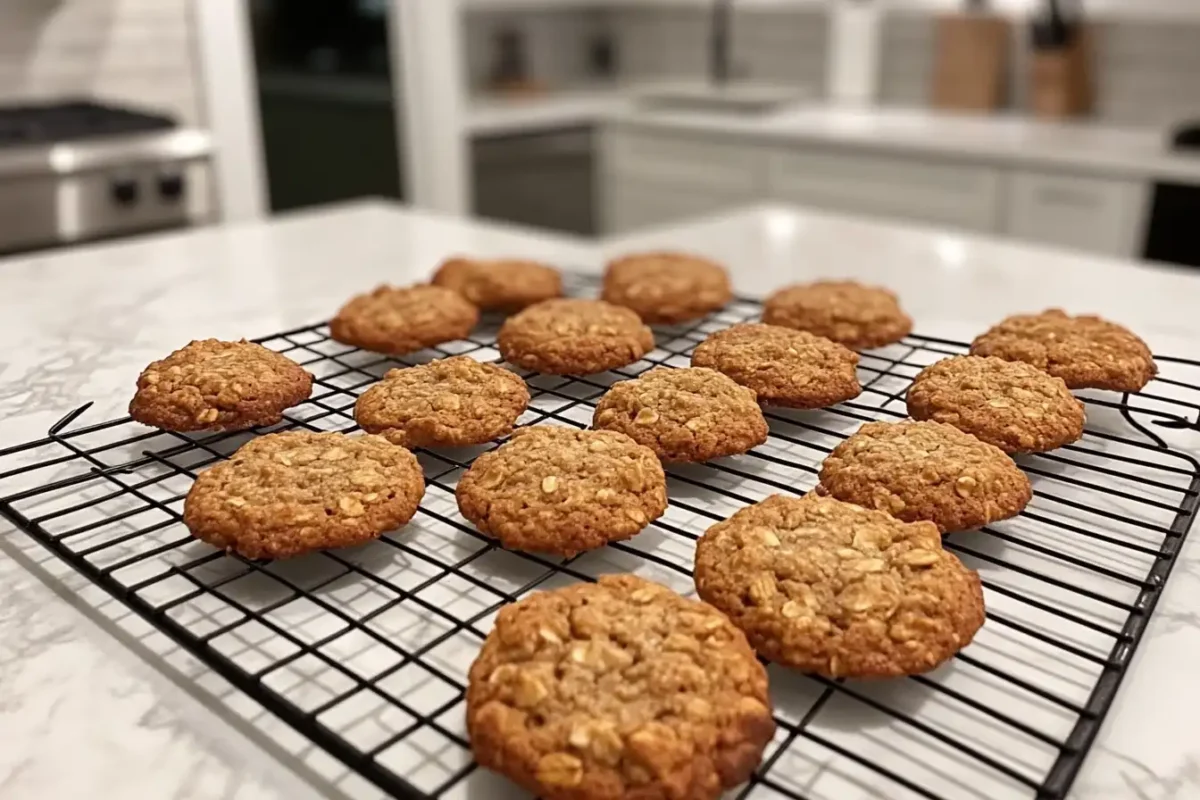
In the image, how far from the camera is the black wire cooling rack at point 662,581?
703 mm

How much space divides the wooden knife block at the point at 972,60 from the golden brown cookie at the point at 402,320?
2860 mm

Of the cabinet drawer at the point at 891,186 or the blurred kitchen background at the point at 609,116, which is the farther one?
the cabinet drawer at the point at 891,186

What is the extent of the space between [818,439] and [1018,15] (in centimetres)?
306

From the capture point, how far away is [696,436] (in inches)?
42.9

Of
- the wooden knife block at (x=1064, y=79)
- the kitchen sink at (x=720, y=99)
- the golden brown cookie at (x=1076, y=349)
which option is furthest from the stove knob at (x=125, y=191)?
the wooden knife block at (x=1064, y=79)

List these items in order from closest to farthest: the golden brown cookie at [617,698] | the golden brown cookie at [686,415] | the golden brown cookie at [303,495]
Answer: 1. the golden brown cookie at [617,698]
2. the golden brown cookie at [303,495]
3. the golden brown cookie at [686,415]

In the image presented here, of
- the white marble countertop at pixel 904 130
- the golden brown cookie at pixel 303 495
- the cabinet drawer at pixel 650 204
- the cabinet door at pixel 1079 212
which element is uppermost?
the white marble countertop at pixel 904 130

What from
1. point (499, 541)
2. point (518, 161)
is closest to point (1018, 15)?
point (518, 161)

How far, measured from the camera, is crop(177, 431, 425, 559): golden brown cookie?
90 centimetres

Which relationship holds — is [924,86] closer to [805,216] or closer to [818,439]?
[805,216]

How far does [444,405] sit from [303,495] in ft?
0.77

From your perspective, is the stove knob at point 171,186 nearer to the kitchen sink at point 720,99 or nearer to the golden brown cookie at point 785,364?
the kitchen sink at point 720,99

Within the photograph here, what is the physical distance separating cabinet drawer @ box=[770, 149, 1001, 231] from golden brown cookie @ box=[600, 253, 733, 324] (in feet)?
5.68

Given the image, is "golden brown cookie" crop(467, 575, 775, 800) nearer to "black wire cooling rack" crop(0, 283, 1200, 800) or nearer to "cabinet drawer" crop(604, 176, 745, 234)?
"black wire cooling rack" crop(0, 283, 1200, 800)
